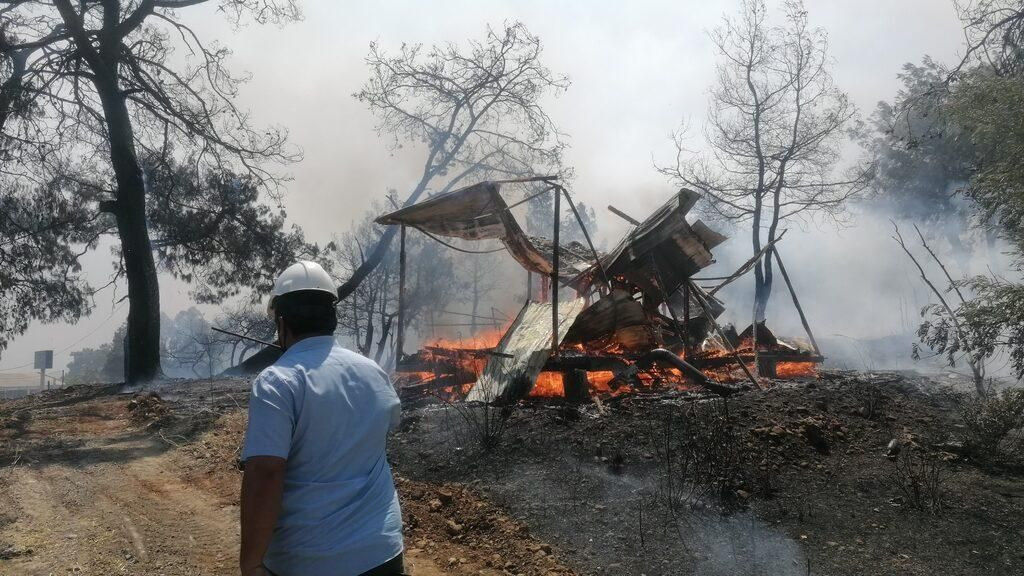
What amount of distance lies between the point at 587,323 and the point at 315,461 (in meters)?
8.05

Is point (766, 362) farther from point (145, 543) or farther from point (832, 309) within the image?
point (832, 309)

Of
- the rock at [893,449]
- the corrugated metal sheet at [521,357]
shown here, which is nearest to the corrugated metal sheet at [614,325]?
the corrugated metal sheet at [521,357]

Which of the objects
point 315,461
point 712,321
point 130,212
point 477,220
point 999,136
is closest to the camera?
point 315,461

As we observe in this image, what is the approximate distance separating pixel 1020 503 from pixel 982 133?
168 inches

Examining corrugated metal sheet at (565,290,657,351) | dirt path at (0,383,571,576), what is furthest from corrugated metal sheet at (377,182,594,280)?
dirt path at (0,383,571,576)

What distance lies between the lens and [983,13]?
820cm

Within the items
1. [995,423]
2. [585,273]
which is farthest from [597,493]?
[585,273]

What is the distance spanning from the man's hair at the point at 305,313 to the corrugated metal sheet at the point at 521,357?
626 cm

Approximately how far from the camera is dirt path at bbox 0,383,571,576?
170 inches

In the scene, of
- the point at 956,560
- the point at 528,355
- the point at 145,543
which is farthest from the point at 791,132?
the point at 145,543

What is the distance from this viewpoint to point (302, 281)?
7.36 ft

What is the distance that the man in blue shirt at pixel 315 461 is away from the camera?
6.08ft

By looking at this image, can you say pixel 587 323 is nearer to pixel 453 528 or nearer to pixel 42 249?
pixel 453 528

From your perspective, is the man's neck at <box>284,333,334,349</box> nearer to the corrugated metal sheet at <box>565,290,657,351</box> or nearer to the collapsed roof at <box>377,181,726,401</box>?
the collapsed roof at <box>377,181,726,401</box>
